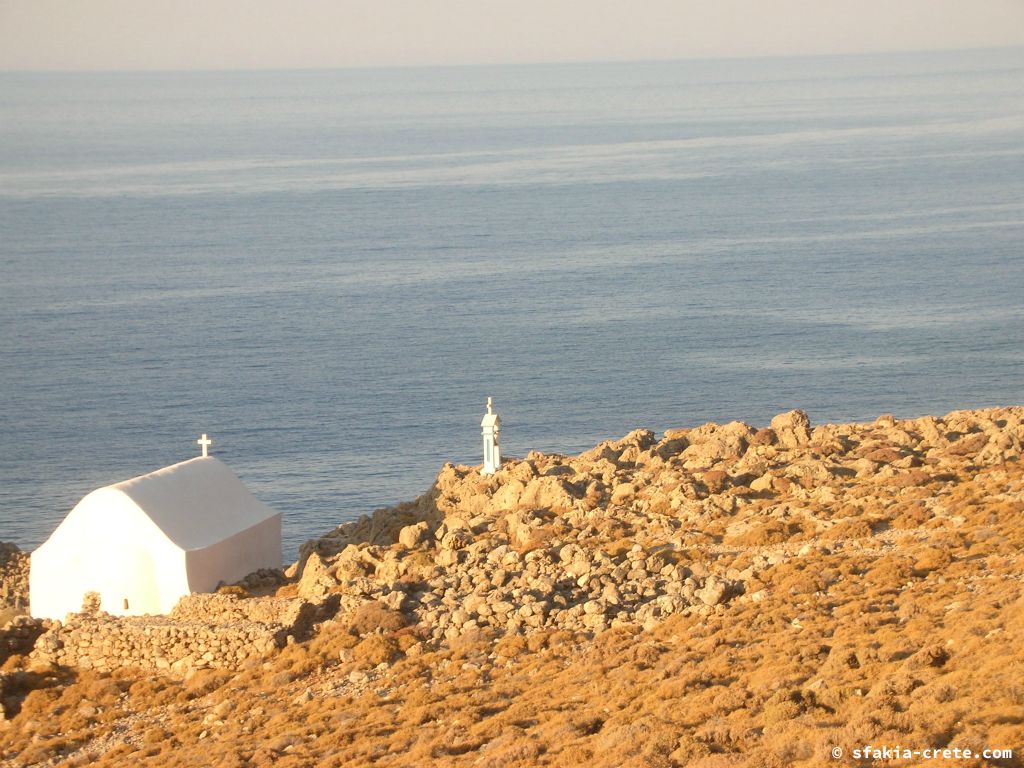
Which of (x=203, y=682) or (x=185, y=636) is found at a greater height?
(x=185, y=636)

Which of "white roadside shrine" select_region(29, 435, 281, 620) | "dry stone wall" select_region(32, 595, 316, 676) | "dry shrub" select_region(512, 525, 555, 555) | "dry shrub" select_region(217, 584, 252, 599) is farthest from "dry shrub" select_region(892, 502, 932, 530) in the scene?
"white roadside shrine" select_region(29, 435, 281, 620)

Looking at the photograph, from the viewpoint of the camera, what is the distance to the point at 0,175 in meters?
182

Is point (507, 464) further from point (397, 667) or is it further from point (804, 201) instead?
point (804, 201)

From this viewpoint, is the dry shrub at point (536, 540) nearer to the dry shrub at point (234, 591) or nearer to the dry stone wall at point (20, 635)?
the dry shrub at point (234, 591)

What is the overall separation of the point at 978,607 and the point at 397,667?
30.6 ft

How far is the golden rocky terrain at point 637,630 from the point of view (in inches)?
733

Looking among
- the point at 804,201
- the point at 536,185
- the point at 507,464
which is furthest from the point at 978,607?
the point at 536,185

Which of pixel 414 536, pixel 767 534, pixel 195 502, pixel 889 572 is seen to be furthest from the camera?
pixel 414 536

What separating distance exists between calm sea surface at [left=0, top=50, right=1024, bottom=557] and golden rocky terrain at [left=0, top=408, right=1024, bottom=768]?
25915 mm

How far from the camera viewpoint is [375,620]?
2530 cm

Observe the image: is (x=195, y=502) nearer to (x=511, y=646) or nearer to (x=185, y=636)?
(x=185, y=636)

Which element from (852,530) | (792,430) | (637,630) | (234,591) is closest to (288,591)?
(234,591)

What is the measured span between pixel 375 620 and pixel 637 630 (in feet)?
15.1

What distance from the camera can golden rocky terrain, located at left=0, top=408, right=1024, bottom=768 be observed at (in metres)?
18.6
